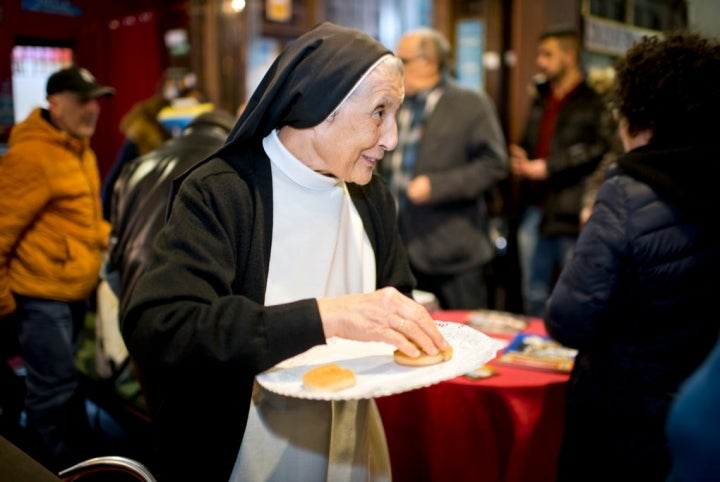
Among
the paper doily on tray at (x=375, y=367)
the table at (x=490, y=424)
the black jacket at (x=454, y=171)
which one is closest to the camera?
the paper doily on tray at (x=375, y=367)

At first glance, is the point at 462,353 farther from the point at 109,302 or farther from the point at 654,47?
the point at 109,302

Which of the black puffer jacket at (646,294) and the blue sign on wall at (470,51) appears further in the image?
the blue sign on wall at (470,51)

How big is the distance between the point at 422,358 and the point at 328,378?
0.19 m

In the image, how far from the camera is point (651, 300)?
1.80 metres

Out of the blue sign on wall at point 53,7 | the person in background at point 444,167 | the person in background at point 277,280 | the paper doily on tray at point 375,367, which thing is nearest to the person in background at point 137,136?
the blue sign on wall at point 53,7

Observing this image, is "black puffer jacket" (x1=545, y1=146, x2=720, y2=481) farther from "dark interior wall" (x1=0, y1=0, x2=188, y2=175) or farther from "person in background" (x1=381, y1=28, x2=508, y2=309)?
"dark interior wall" (x1=0, y1=0, x2=188, y2=175)

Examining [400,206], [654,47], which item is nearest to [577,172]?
[400,206]

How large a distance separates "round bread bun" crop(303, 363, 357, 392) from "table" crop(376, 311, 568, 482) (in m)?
1.02

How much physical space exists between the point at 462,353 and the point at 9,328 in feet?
7.76

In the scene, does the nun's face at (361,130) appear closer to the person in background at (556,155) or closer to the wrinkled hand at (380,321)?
the wrinkled hand at (380,321)

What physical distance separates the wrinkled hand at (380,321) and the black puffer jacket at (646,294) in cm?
74

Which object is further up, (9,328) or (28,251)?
(28,251)

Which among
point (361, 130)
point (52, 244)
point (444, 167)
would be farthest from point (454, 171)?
point (361, 130)

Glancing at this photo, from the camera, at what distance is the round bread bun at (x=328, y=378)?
125 cm
